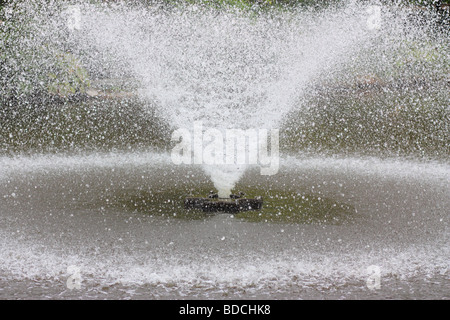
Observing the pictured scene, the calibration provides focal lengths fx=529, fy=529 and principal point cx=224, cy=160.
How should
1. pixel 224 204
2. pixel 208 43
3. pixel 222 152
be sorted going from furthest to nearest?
pixel 208 43 → pixel 222 152 → pixel 224 204

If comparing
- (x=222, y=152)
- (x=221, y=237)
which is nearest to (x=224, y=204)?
(x=221, y=237)

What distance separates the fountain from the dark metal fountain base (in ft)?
0.05

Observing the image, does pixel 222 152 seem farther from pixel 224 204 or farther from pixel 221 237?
pixel 221 237

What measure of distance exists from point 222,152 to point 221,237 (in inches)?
95.9

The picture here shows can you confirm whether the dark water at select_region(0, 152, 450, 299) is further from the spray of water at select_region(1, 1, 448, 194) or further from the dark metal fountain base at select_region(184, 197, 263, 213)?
the spray of water at select_region(1, 1, 448, 194)

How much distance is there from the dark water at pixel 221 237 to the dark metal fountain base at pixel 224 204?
4.5 inches

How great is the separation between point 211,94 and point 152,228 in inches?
248

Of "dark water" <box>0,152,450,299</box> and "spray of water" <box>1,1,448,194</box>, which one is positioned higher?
"spray of water" <box>1,1,448,194</box>

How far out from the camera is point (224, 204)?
5.09m

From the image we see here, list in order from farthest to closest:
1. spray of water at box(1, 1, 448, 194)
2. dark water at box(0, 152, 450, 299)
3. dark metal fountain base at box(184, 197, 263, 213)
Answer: spray of water at box(1, 1, 448, 194) → dark metal fountain base at box(184, 197, 263, 213) → dark water at box(0, 152, 450, 299)

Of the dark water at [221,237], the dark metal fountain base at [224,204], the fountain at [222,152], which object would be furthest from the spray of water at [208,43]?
the dark metal fountain base at [224,204]

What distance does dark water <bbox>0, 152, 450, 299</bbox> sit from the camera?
359cm

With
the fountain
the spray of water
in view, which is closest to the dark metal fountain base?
the fountain

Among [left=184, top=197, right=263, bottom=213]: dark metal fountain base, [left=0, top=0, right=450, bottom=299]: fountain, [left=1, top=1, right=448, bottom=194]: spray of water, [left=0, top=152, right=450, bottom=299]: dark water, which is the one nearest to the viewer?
[left=0, top=152, right=450, bottom=299]: dark water
